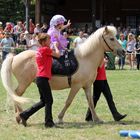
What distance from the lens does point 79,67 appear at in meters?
9.53

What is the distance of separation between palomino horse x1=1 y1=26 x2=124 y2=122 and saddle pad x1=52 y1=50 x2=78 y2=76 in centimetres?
8

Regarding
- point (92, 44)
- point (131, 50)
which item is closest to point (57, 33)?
point (92, 44)

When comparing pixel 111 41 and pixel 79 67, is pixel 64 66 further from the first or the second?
pixel 111 41

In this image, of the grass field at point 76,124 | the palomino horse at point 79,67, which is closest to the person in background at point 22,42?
the grass field at point 76,124

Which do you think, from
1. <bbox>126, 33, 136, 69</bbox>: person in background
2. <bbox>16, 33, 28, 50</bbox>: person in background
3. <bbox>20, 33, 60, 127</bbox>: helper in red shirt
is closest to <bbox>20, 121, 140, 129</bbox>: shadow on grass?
<bbox>20, 33, 60, 127</bbox>: helper in red shirt

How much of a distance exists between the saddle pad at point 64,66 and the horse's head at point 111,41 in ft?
2.34

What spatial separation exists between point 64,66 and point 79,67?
0.97 ft

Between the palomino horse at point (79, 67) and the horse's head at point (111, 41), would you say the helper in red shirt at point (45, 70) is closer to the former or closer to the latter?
the palomino horse at point (79, 67)

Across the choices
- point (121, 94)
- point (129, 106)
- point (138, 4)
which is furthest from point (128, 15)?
point (129, 106)

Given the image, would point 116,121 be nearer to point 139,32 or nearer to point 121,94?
point 121,94

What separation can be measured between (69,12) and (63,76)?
3122 centimetres

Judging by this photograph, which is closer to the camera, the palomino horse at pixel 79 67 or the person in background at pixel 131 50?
the palomino horse at pixel 79 67

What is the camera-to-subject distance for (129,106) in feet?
38.8

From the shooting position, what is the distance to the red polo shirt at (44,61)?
8992 millimetres
